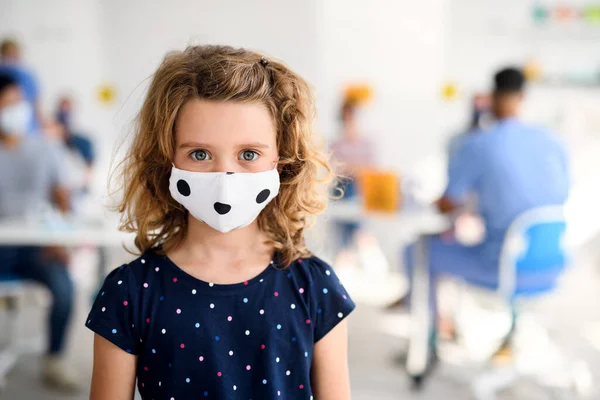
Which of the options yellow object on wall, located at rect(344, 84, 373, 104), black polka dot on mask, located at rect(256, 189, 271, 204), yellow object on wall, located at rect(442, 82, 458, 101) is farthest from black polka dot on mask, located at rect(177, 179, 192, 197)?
yellow object on wall, located at rect(442, 82, 458, 101)

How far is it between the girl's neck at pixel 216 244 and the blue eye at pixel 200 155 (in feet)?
0.39

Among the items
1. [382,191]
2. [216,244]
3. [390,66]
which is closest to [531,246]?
[382,191]

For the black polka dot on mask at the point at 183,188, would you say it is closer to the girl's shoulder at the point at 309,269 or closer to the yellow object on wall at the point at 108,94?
the girl's shoulder at the point at 309,269

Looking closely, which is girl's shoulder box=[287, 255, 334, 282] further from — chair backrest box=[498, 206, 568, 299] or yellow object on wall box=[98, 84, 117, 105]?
yellow object on wall box=[98, 84, 117, 105]

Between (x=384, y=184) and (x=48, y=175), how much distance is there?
150 centimetres

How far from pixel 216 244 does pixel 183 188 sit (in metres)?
0.11

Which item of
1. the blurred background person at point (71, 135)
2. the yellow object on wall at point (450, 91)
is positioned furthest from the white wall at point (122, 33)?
the yellow object on wall at point (450, 91)

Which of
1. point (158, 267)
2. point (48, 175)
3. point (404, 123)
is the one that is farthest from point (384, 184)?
point (404, 123)

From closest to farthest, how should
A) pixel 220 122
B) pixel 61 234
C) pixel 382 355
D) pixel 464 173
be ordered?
pixel 220 122
pixel 61 234
pixel 464 173
pixel 382 355

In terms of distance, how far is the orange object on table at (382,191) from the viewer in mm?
2566

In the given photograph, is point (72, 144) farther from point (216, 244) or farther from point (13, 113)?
point (216, 244)

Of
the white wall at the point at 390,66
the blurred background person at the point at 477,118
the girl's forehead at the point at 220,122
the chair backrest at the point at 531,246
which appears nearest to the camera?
the girl's forehead at the point at 220,122

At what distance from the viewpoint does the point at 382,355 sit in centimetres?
303

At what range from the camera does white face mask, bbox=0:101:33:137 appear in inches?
103
